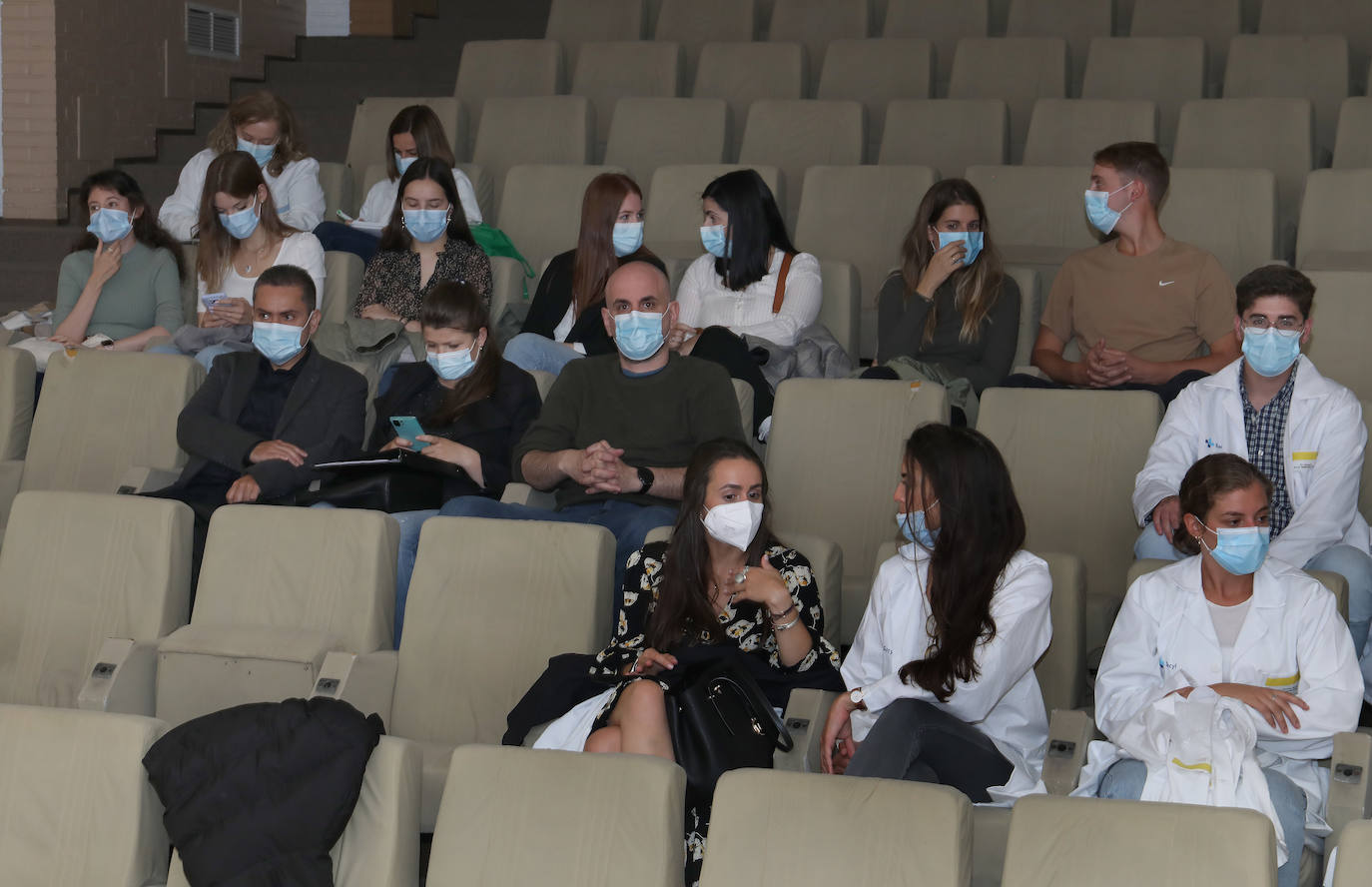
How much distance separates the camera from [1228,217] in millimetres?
4609

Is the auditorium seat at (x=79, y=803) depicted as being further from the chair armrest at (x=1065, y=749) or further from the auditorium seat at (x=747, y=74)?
the auditorium seat at (x=747, y=74)

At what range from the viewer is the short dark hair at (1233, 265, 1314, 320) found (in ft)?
10.7

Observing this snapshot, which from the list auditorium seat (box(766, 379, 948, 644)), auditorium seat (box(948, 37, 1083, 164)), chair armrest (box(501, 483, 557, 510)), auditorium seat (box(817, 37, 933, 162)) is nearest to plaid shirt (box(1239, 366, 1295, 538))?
auditorium seat (box(766, 379, 948, 644))

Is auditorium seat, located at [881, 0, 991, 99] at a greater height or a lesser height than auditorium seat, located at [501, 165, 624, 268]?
greater

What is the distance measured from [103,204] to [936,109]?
268 centimetres

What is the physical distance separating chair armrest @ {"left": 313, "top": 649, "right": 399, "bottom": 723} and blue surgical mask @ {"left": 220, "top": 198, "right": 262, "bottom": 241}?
1.94 metres

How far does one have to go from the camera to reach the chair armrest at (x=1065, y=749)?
8.39 feet

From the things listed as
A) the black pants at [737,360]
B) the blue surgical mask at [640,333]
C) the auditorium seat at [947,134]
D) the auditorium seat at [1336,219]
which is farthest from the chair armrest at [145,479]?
the auditorium seat at [1336,219]

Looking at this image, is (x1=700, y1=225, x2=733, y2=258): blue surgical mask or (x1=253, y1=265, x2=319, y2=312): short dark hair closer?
(x1=253, y1=265, x2=319, y2=312): short dark hair

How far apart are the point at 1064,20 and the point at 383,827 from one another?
4697mm

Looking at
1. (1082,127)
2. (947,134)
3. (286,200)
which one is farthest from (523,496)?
(1082,127)

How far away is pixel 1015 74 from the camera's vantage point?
5715 mm

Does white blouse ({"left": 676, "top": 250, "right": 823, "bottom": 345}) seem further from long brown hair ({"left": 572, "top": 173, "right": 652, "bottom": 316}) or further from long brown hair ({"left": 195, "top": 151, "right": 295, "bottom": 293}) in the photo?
long brown hair ({"left": 195, "top": 151, "right": 295, "bottom": 293})

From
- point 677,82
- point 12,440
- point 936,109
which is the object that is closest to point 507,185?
point 677,82
